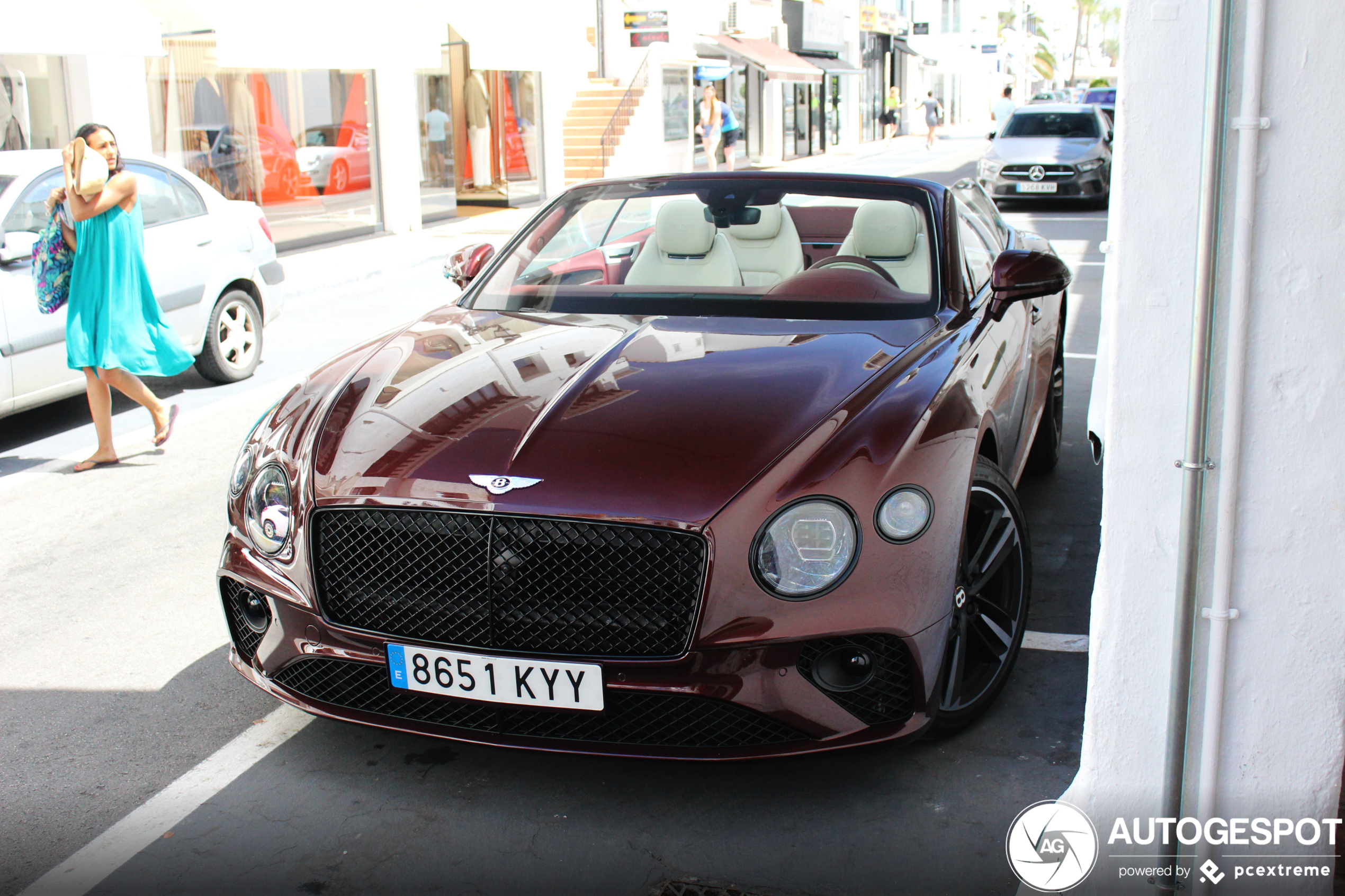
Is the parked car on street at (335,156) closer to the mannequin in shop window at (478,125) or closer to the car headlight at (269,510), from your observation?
the mannequin in shop window at (478,125)

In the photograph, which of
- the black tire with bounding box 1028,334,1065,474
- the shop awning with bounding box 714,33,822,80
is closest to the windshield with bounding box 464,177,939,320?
the black tire with bounding box 1028,334,1065,474

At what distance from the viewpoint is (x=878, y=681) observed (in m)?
2.81

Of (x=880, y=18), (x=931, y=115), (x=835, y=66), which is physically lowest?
(x=931, y=115)

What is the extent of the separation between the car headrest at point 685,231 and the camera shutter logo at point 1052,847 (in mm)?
2353

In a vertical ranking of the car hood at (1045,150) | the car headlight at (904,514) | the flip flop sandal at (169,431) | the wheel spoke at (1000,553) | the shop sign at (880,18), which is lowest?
the flip flop sandal at (169,431)

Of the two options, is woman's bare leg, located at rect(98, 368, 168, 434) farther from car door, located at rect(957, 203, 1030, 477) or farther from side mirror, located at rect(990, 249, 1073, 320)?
side mirror, located at rect(990, 249, 1073, 320)

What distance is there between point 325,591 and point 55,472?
396cm

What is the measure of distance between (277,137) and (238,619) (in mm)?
14231

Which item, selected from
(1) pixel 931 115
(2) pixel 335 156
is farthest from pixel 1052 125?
(1) pixel 931 115

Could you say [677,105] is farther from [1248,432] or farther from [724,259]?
[1248,432]

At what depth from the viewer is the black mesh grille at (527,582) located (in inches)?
108

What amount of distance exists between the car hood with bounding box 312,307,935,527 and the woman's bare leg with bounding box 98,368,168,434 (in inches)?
117

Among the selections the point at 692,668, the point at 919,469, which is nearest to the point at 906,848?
the point at 692,668

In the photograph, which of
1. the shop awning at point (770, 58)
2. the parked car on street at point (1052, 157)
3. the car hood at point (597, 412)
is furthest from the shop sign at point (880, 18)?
the car hood at point (597, 412)
